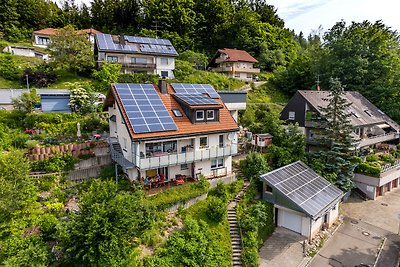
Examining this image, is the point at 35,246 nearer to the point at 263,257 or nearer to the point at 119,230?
the point at 119,230

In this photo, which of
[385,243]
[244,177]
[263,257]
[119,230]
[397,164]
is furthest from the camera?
[397,164]

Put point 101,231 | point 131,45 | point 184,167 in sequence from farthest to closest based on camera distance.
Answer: point 131,45 < point 184,167 < point 101,231

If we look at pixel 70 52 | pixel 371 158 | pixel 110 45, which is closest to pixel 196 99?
pixel 371 158

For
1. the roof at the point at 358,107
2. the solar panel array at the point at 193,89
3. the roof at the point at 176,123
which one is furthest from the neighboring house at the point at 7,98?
the roof at the point at 358,107

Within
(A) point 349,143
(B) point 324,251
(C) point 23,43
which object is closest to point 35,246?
(B) point 324,251

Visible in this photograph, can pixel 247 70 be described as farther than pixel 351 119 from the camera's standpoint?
Yes

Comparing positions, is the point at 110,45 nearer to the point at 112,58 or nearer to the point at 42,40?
the point at 112,58

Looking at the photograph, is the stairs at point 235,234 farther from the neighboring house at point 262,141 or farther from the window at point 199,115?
the neighboring house at point 262,141
